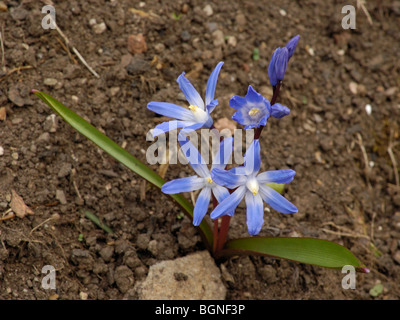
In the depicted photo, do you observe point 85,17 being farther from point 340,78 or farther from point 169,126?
point 340,78

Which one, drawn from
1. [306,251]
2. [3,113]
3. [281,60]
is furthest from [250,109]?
[3,113]

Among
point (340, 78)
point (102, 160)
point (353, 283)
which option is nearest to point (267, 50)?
point (340, 78)

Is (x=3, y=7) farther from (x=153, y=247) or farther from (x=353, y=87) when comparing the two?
(x=353, y=87)

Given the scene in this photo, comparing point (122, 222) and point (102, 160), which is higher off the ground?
point (102, 160)

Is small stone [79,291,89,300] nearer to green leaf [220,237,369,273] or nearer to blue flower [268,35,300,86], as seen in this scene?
green leaf [220,237,369,273]

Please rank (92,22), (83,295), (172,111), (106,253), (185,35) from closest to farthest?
(172,111)
(83,295)
(106,253)
(92,22)
(185,35)

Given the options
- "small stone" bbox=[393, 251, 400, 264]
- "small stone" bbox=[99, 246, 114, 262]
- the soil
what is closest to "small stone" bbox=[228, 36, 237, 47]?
the soil

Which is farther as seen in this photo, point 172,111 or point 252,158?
point 172,111

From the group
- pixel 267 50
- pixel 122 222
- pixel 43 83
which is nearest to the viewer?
pixel 122 222
